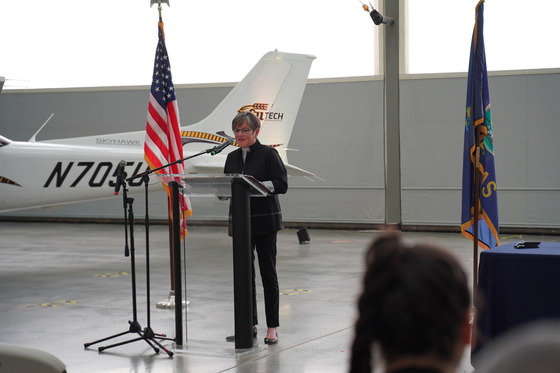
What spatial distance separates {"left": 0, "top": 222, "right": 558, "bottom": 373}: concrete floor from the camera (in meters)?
5.23

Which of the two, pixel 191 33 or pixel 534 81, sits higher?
pixel 191 33

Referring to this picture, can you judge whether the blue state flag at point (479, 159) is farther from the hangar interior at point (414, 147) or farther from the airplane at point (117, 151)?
the hangar interior at point (414, 147)

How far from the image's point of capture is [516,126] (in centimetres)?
1419

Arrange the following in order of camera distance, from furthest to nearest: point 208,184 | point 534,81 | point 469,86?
point 534,81, point 469,86, point 208,184

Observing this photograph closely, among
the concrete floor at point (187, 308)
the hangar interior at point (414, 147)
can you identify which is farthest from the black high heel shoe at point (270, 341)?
the hangar interior at point (414, 147)

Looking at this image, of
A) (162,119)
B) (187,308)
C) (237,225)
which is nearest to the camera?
(237,225)

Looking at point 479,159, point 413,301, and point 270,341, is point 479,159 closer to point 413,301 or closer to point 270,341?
point 270,341

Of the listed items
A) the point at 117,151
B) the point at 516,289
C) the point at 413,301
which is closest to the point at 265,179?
the point at 516,289

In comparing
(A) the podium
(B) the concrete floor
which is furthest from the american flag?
(A) the podium

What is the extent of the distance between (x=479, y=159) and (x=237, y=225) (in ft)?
6.28

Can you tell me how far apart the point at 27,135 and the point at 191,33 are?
428 cm

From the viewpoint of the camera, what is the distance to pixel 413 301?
1104 millimetres

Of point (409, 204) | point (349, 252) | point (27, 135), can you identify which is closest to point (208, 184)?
point (349, 252)

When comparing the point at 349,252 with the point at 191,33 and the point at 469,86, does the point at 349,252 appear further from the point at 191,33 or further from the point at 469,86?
the point at 191,33
